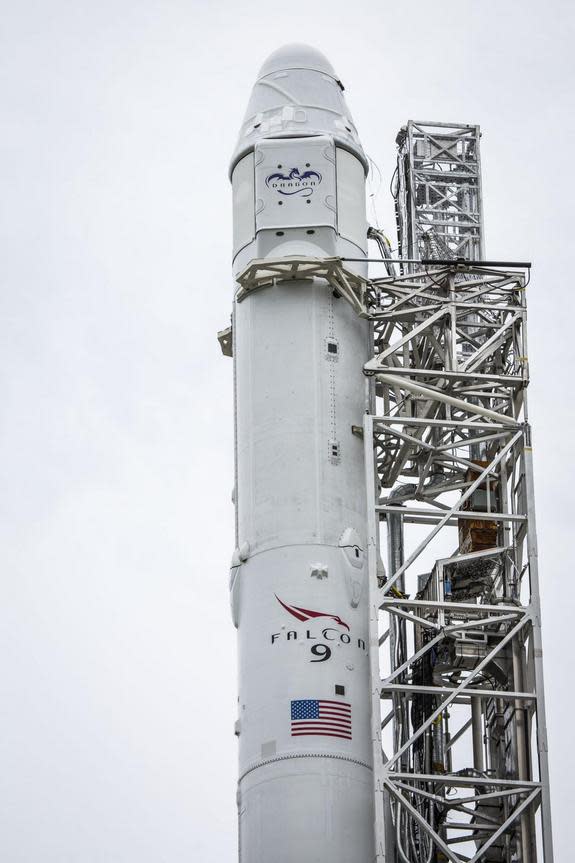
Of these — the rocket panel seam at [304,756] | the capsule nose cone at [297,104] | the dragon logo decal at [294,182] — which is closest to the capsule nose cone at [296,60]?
the capsule nose cone at [297,104]

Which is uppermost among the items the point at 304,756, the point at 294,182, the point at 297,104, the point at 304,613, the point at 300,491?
the point at 297,104

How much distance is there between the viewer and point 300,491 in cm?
4741

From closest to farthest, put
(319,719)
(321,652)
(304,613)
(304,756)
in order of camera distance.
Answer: (304,756), (319,719), (321,652), (304,613)

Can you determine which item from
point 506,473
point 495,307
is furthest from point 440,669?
point 495,307

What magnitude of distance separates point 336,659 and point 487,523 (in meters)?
6.17

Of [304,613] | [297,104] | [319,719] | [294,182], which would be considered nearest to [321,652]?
[304,613]

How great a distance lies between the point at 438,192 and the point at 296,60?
5.04 metres

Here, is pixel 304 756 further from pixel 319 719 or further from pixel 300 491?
pixel 300 491

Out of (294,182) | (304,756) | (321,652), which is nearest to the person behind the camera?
(304,756)

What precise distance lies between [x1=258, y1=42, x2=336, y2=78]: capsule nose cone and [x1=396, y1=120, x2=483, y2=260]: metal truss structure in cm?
329

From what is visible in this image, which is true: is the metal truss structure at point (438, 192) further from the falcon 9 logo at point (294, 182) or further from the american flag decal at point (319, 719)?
the american flag decal at point (319, 719)

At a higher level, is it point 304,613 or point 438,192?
point 438,192

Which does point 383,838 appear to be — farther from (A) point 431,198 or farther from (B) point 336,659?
(A) point 431,198

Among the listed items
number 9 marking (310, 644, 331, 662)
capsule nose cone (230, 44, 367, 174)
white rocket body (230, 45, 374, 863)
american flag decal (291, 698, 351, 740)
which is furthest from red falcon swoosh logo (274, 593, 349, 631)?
capsule nose cone (230, 44, 367, 174)
